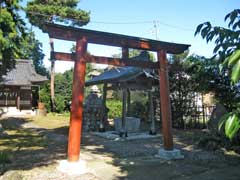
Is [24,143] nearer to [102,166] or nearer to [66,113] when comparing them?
[102,166]

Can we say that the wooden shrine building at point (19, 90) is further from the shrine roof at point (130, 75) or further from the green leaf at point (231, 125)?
the green leaf at point (231, 125)

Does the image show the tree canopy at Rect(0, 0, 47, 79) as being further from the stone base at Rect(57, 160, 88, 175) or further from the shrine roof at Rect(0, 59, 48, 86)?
the shrine roof at Rect(0, 59, 48, 86)

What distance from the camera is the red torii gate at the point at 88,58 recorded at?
7.02m

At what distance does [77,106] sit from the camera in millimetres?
7082

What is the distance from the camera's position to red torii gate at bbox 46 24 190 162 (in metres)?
7.02

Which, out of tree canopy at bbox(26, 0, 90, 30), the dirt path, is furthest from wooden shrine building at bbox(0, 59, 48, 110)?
the dirt path

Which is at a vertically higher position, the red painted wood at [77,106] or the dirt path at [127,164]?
the red painted wood at [77,106]

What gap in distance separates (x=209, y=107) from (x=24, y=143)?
9.60 metres

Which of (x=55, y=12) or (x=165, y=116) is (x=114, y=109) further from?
(x=165, y=116)

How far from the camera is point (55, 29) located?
7043 millimetres

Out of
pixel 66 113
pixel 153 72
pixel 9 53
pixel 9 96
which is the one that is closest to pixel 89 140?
pixel 153 72

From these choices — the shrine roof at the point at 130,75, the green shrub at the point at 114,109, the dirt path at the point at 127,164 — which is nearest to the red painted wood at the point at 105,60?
the dirt path at the point at 127,164

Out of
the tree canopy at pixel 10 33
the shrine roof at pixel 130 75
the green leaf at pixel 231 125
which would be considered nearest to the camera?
the green leaf at pixel 231 125

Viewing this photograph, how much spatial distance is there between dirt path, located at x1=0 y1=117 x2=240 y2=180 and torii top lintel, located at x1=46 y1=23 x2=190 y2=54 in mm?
3003
